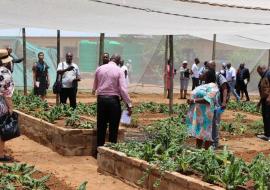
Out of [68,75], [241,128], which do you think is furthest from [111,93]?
[241,128]

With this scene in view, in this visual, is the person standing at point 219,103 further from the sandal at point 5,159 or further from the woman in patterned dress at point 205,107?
the sandal at point 5,159

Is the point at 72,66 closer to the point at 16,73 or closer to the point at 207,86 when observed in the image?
the point at 207,86

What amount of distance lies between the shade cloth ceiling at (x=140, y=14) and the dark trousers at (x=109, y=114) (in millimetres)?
1349

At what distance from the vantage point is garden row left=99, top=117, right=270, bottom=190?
5773 millimetres

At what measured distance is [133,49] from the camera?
28.7m

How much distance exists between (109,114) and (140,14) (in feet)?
5.61

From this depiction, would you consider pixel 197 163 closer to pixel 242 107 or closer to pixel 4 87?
pixel 4 87

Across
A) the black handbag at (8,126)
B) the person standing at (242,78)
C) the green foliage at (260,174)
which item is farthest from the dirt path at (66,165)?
the person standing at (242,78)

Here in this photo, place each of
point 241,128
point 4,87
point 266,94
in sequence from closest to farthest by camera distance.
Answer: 1. point 4,87
2. point 266,94
3. point 241,128

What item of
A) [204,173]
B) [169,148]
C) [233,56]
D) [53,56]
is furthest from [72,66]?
[233,56]

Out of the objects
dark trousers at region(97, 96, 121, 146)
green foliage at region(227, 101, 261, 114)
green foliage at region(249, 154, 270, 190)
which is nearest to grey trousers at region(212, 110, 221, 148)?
dark trousers at region(97, 96, 121, 146)

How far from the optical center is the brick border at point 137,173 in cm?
600

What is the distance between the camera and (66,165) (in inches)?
340

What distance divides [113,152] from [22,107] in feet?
19.2
